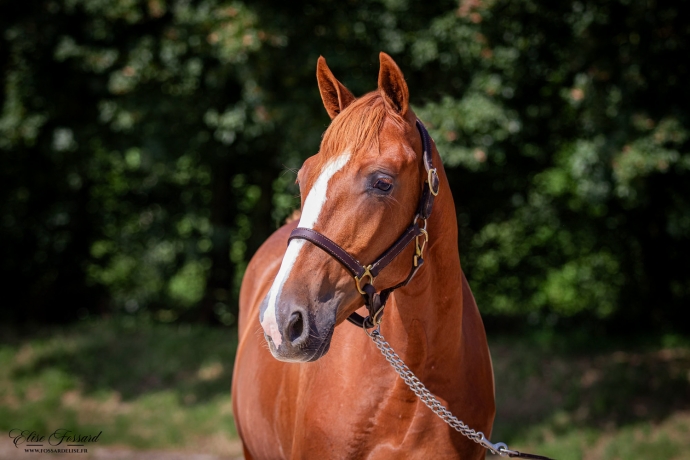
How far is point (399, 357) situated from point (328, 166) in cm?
77

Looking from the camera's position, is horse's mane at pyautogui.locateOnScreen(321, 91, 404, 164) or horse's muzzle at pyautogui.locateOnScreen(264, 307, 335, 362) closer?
horse's muzzle at pyautogui.locateOnScreen(264, 307, 335, 362)

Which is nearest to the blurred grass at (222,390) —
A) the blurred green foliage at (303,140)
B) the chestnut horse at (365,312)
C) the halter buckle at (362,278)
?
the blurred green foliage at (303,140)

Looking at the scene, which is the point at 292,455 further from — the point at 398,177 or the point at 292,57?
the point at 292,57

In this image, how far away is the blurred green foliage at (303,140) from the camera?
670cm

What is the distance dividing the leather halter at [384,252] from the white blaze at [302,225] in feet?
0.12

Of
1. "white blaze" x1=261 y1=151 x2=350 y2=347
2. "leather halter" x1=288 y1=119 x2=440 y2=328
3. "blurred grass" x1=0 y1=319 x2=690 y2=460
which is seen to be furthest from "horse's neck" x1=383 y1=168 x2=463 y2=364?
"blurred grass" x1=0 y1=319 x2=690 y2=460

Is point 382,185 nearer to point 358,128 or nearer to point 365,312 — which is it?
point 358,128

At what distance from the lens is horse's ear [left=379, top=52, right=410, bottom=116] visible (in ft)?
6.89

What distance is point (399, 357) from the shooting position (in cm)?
233

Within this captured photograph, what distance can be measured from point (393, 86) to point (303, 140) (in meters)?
5.26

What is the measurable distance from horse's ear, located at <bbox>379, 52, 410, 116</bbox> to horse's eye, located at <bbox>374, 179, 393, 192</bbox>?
0.29 metres

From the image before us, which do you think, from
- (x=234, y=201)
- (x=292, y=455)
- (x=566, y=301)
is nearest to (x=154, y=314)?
(x=234, y=201)

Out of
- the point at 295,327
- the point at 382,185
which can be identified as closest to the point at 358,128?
the point at 382,185

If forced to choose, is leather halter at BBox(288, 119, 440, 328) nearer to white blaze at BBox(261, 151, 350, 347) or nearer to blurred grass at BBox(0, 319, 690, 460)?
white blaze at BBox(261, 151, 350, 347)
